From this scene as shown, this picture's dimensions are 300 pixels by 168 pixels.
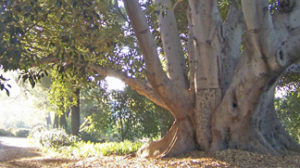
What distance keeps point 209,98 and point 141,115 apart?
6990mm

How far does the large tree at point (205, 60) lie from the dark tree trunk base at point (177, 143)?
22 millimetres

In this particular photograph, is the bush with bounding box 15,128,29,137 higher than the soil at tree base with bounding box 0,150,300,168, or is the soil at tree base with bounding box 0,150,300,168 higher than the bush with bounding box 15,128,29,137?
the bush with bounding box 15,128,29,137

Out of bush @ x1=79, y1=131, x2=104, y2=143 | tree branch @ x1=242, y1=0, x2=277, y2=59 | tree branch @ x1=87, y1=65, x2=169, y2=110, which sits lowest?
bush @ x1=79, y1=131, x2=104, y2=143

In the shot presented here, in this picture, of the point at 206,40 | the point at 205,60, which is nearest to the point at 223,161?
the point at 205,60

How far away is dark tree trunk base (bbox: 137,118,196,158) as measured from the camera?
245 inches

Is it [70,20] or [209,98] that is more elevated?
[70,20]

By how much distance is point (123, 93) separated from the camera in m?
12.9

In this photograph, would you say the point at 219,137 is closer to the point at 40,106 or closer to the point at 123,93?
the point at 123,93

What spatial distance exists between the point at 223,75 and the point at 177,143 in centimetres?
184

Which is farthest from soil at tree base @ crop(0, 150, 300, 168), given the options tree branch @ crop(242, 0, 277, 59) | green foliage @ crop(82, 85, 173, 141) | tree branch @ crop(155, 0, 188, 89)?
green foliage @ crop(82, 85, 173, 141)

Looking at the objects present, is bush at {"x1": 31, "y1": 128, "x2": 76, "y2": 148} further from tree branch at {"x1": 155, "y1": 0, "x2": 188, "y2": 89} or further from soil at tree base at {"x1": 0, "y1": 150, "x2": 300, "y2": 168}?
tree branch at {"x1": 155, "y1": 0, "x2": 188, "y2": 89}

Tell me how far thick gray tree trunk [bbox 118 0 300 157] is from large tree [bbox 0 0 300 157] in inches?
0.7

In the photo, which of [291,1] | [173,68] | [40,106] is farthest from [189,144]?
[40,106]

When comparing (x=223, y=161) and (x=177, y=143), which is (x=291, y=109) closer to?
(x=177, y=143)
